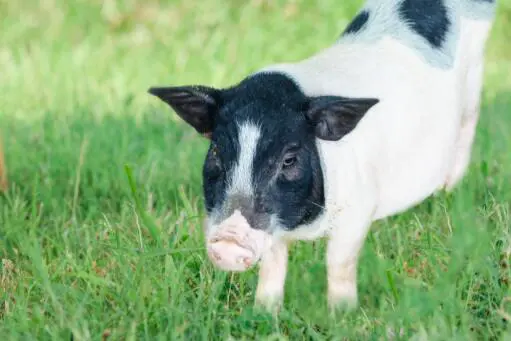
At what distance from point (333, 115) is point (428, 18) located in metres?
0.97

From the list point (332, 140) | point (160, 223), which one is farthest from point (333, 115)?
point (160, 223)

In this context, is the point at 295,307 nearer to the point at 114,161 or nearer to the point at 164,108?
the point at 114,161

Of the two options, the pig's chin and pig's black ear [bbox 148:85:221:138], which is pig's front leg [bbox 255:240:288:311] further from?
pig's black ear [bbox 148:85:221:138]

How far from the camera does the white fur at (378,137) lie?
313cm

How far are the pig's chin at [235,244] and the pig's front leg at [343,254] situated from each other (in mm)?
391

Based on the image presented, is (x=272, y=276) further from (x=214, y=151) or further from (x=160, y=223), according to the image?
(x=160, y=223)

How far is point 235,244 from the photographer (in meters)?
2.73

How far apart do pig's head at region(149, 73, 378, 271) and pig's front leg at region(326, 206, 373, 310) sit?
11cm

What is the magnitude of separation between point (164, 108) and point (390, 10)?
230 centimetres

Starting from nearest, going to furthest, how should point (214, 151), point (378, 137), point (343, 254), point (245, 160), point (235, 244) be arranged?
point (235, 244), point (245, 160), point (214, 151), point (343, 254), point (378, 137)

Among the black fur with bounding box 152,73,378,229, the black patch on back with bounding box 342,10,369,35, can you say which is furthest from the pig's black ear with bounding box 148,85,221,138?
the black patch on back with bounding box 342,10,369,35

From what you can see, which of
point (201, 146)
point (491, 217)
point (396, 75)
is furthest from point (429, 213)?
point (201, 146)

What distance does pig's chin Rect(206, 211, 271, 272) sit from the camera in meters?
2.73

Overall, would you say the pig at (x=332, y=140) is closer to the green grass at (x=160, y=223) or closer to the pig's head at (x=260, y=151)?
the pig's head at (x=260, y=151)
